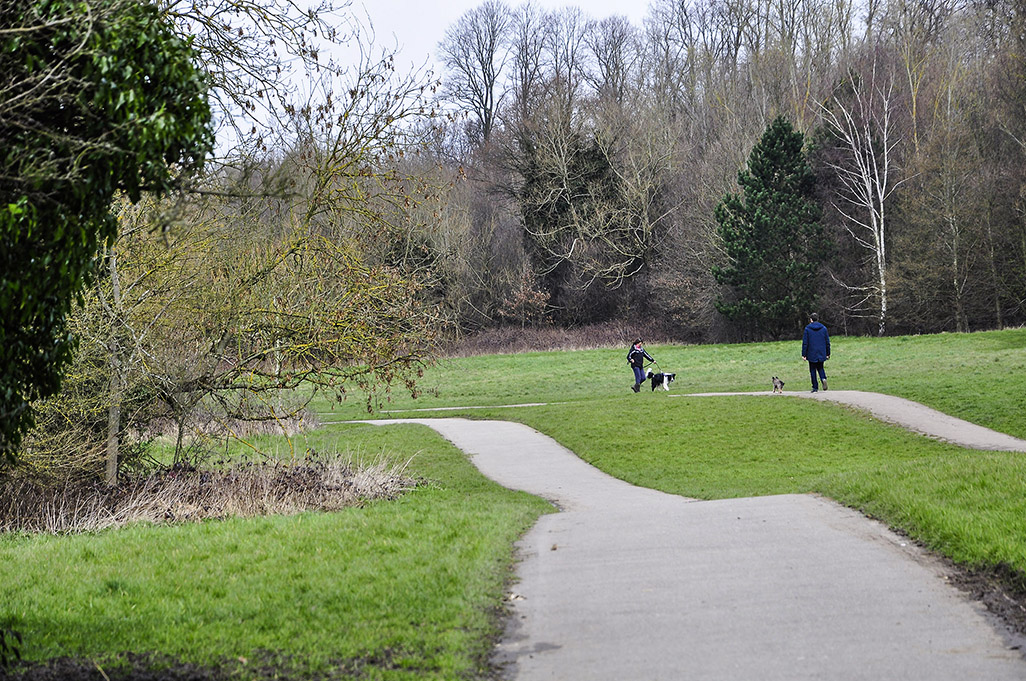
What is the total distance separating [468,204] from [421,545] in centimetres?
4858

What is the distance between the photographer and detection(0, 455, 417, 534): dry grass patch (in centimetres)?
1286

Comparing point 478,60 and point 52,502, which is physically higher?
point 478,60

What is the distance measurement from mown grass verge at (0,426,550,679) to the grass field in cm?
2

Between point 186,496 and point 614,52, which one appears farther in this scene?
point 614,52

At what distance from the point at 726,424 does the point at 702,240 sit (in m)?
31.5

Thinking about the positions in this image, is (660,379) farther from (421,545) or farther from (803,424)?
(421,545)

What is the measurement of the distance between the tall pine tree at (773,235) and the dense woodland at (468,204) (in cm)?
15

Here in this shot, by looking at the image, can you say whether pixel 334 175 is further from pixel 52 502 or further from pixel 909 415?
pixel 909 415

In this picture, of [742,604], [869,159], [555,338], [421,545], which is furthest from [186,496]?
[869,159]

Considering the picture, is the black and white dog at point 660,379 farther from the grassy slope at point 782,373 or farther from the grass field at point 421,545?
the grass field at point 421,545

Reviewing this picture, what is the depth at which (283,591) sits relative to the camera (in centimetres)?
780

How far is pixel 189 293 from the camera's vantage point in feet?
45.5

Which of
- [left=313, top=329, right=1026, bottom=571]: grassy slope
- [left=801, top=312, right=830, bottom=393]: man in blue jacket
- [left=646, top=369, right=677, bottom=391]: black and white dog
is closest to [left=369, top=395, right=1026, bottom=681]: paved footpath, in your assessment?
[left=313, top=329, right=1026, bottom=571]: grassy slope

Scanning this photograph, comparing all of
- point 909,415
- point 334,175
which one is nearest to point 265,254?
point 334,175
